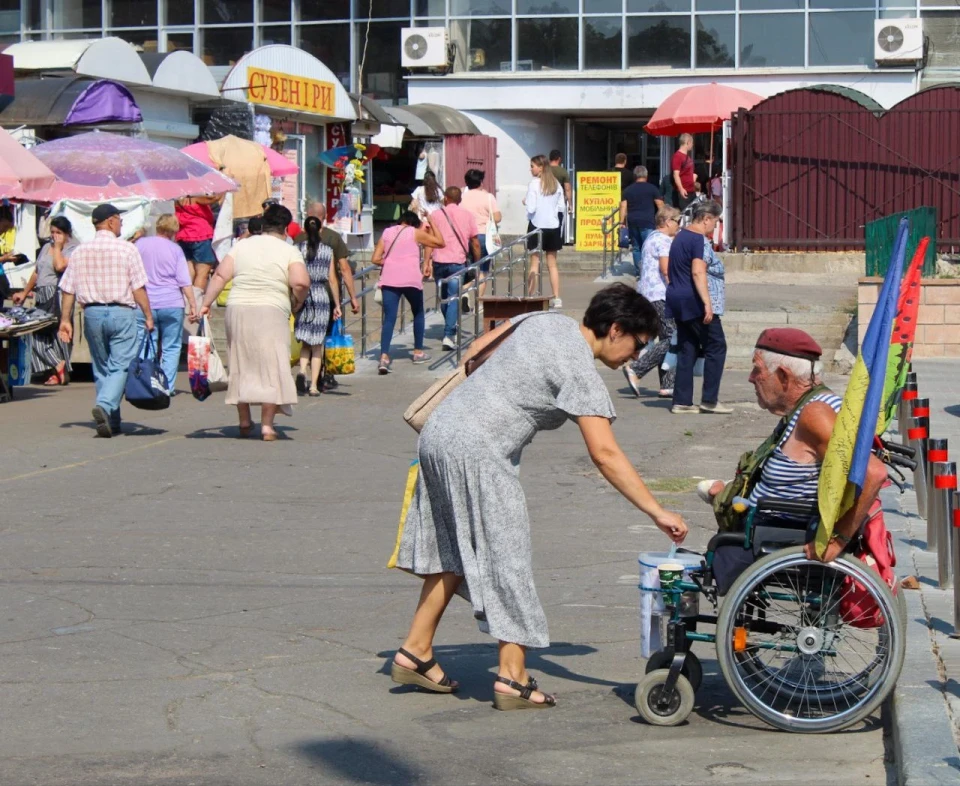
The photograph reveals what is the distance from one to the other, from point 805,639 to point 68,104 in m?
14.3

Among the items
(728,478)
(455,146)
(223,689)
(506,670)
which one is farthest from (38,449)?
(455,146)

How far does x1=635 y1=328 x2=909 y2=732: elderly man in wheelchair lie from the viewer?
501 cm

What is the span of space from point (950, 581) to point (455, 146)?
24.1m

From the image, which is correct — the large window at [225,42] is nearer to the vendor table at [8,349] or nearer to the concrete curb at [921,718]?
the vendor table at [8,349]

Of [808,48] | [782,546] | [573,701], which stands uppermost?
[808,48]

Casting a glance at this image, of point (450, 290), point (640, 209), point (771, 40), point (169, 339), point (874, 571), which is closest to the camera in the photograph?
point (874, 571)

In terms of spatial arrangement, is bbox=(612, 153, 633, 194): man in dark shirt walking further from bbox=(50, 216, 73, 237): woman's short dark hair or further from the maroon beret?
the maroon beret

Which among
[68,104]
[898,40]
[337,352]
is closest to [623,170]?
[898,40]

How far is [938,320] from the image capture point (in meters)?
16.5

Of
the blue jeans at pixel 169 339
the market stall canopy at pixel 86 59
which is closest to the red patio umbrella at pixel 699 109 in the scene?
the market stall canopy at pixel 86 59

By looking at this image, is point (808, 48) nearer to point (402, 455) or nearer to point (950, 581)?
point (402, 455)

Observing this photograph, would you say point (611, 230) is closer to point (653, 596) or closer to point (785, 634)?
point (653, 596)

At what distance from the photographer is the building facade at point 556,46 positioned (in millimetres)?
30312

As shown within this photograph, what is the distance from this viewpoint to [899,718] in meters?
4.94
